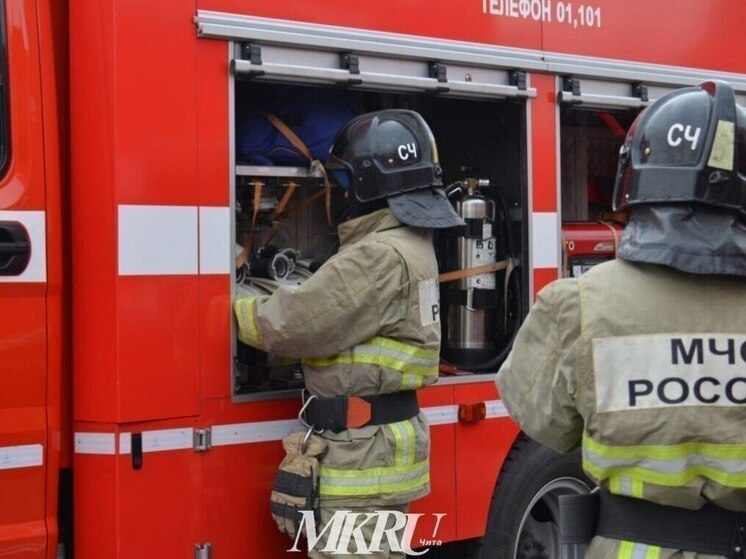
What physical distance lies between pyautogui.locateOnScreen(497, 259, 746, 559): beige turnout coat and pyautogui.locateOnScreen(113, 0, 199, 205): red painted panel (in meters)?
1.42

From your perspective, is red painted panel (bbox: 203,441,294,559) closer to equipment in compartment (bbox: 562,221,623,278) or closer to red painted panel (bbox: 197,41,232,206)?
red painted panel (bbox: 197,41,232,206)

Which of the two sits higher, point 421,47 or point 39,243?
point 421,47

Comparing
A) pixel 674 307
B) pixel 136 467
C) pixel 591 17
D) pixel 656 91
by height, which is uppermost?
pixel 591 17

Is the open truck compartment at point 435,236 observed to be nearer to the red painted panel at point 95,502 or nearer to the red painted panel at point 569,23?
the red painted panel at point 569,23

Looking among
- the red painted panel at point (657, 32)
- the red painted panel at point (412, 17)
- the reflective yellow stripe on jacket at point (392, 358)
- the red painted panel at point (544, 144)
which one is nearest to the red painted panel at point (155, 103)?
Answer: the red painted panel at point (412, 17)

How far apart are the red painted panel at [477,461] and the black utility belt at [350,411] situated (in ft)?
1.82

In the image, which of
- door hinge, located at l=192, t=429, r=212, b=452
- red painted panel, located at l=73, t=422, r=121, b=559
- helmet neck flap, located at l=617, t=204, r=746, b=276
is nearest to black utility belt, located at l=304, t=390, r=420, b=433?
door hinge, located at l=192, t=429, r=212, b=452

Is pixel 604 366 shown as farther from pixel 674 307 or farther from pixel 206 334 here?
pixel 206 334

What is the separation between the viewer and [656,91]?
4453mm

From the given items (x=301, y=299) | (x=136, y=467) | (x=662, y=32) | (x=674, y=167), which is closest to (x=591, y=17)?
(x=662, y=32)

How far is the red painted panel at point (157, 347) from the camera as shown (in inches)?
119

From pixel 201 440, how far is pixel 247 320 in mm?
402

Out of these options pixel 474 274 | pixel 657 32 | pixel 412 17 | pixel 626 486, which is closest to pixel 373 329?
pixel 474 274

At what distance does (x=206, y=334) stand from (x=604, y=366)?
150 cm
